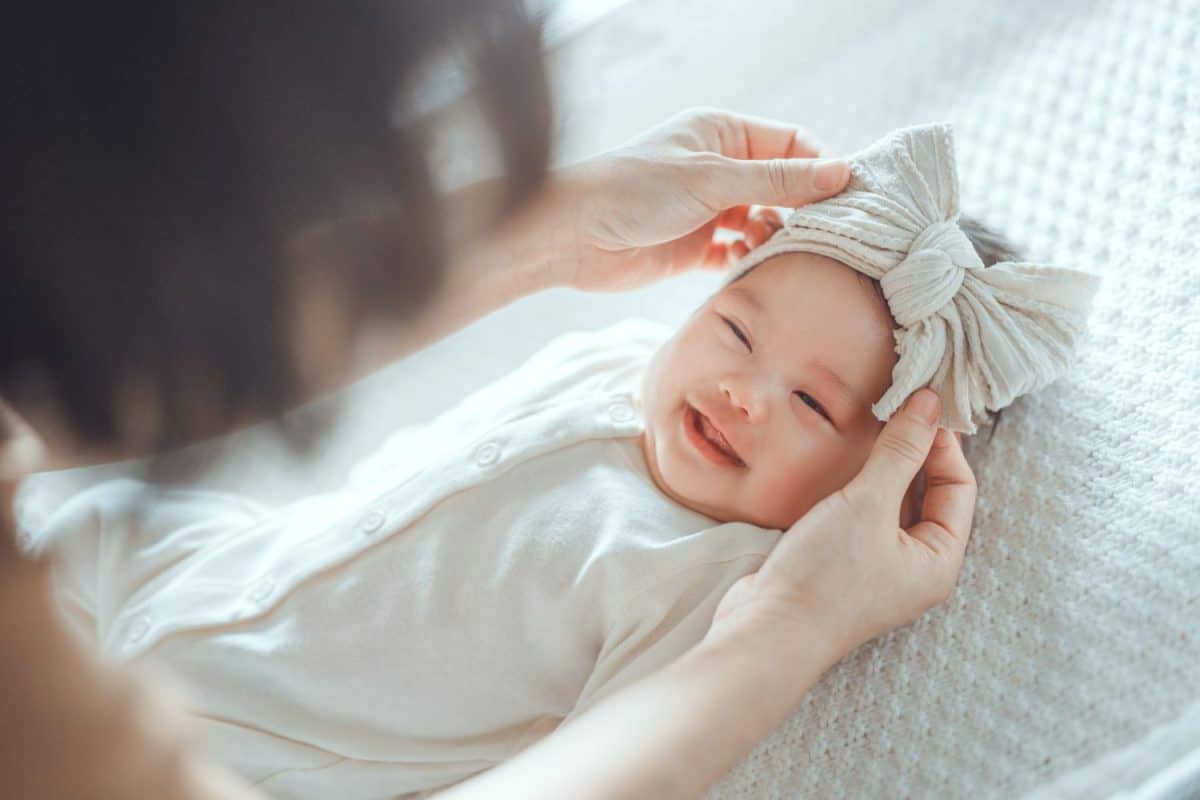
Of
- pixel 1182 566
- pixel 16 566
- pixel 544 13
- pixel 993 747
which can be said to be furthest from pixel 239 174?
pixel 1182 566

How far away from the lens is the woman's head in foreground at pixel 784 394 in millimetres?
1053

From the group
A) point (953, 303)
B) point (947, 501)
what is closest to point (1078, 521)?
point (947, 501)

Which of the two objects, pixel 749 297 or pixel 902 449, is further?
pixel 749 297

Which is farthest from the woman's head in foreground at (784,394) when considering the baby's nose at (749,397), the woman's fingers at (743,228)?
the woman's fingers at (743,228)

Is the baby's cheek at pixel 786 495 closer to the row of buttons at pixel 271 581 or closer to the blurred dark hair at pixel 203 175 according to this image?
the row of buttons at pixel 271 581

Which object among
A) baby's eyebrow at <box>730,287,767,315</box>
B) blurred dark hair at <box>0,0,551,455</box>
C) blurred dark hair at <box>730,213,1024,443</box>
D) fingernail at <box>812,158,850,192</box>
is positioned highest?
blurred dark hair at <box>0,0,551,455</box>

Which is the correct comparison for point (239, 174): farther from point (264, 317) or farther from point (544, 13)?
point (544, 13)

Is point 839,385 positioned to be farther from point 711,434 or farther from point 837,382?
point 711,434

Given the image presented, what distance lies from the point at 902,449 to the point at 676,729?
15.5 inches

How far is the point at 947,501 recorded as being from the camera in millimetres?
997

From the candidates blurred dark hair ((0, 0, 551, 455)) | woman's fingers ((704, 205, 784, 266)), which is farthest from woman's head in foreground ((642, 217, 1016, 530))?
blurred dark hair ((0, 0, 551, 455))

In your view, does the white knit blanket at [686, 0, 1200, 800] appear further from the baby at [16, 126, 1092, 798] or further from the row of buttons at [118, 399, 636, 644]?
the row of buttons at [118, 399, 636, 644]

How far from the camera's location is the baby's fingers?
96 centimetres

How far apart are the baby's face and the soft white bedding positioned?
0.56 feet
